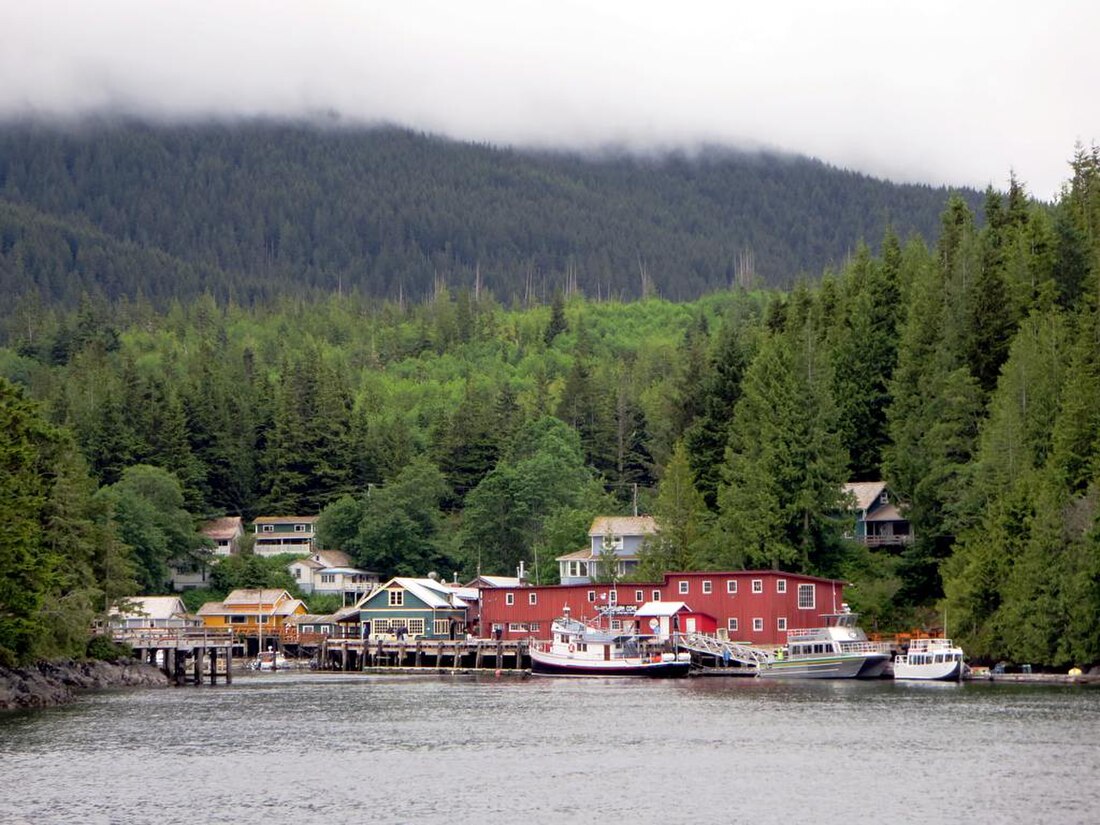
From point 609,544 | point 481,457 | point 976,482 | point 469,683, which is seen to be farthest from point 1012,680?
point 481,457

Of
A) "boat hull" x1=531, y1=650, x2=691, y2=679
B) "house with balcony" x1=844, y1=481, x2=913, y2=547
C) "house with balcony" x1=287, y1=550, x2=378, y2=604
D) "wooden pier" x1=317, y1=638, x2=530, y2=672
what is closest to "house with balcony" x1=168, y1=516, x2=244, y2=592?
"house with balcony" x1=287, y1=550, x2=378, y2=604

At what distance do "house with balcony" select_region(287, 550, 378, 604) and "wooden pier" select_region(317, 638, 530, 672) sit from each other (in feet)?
78.8

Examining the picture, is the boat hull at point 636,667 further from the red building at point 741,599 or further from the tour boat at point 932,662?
the tour boat at point 932,662

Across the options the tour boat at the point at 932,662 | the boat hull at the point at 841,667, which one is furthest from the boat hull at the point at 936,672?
the boat hull at the point at 841,667

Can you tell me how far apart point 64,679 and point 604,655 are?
35.4m

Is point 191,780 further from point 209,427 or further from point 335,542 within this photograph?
point 209,427

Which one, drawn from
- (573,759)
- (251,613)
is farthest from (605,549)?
(573,759)

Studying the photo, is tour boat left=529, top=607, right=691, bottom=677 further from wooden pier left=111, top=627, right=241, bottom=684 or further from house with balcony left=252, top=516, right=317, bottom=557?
house with balcony left=252, top=516, right=317, bottom=557

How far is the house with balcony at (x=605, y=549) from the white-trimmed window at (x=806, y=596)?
21445 mm

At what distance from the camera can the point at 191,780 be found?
59.5 m

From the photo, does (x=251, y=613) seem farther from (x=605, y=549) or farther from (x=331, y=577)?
(x=605, y=549)

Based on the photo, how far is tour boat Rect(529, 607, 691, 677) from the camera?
113438mm

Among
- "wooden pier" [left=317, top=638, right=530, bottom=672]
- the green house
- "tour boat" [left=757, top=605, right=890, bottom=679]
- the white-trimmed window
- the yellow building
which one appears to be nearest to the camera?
"tour boat" [left=757, top=605, right=890, bottom=679]

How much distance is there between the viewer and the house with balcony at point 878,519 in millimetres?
127875
